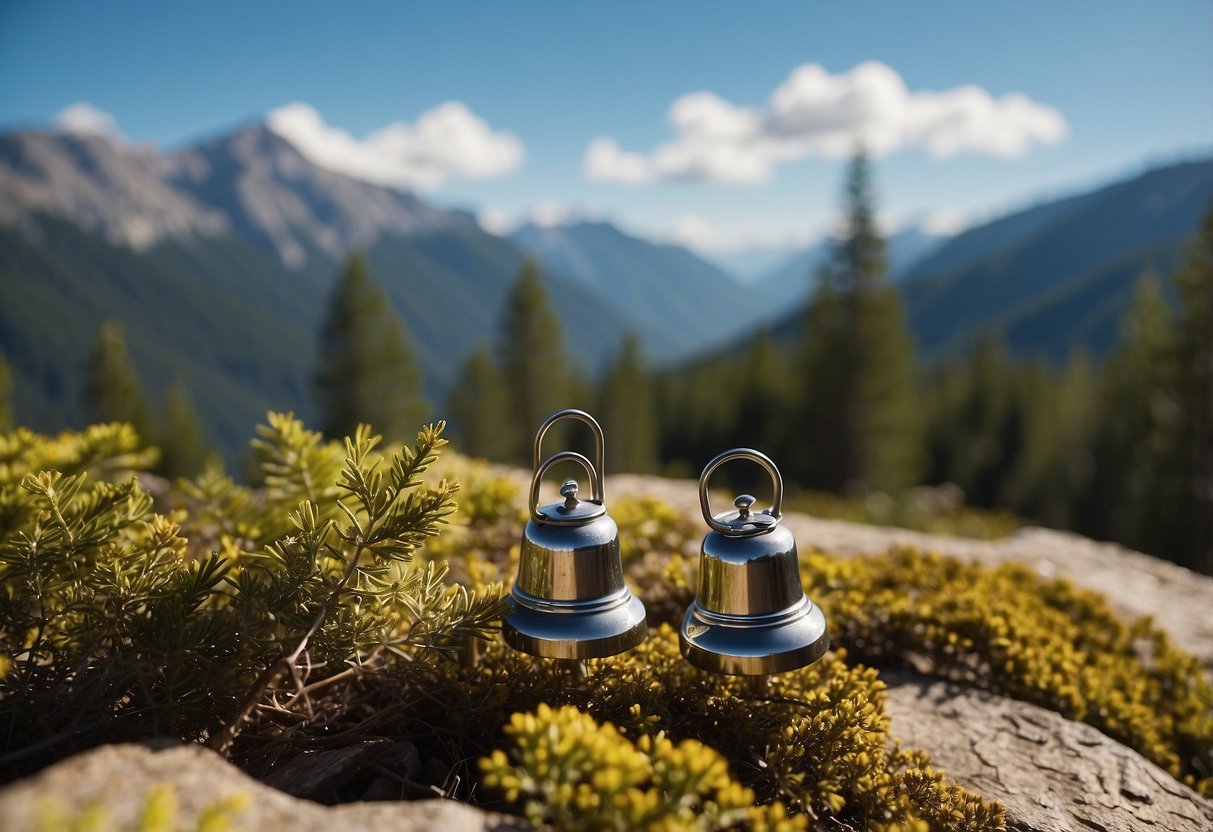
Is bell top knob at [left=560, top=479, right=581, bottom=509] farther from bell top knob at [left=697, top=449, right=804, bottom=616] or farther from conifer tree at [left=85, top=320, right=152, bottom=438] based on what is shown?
conifer tree at [left=85, top=320, right=152, bottom=438]

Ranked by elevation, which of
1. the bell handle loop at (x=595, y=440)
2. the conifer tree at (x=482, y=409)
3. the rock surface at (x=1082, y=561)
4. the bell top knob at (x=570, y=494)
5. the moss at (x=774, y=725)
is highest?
the bell handle loop at (x=595, y=440)

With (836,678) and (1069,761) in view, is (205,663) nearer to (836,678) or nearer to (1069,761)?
(836,678)

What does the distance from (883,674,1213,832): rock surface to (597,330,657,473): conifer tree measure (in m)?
44.4

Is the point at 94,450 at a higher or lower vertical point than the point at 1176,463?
higher

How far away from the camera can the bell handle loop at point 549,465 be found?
224 cm

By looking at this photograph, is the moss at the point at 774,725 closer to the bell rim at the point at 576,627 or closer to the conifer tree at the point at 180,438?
the bell rim at the point at 576,627

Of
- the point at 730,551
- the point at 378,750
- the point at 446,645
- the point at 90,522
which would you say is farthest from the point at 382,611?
the point at 730,551

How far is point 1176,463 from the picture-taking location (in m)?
23.0

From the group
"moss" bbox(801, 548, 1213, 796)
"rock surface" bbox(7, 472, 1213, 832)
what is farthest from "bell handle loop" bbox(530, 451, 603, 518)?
Result: "moss" bbox(801, 548, 1213, 796)

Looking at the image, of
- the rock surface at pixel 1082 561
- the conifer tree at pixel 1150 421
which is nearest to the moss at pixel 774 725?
the rock surface at pixel 1082 561

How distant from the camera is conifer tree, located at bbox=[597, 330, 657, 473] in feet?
159

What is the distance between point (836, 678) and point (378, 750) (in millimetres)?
1627

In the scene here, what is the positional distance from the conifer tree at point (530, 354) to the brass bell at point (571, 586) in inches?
1471

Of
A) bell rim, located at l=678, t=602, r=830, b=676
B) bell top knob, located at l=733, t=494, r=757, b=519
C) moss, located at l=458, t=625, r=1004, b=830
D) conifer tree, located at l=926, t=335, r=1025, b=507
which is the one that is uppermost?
bell top knob, located at l=733, t=494, r=757, b=519
